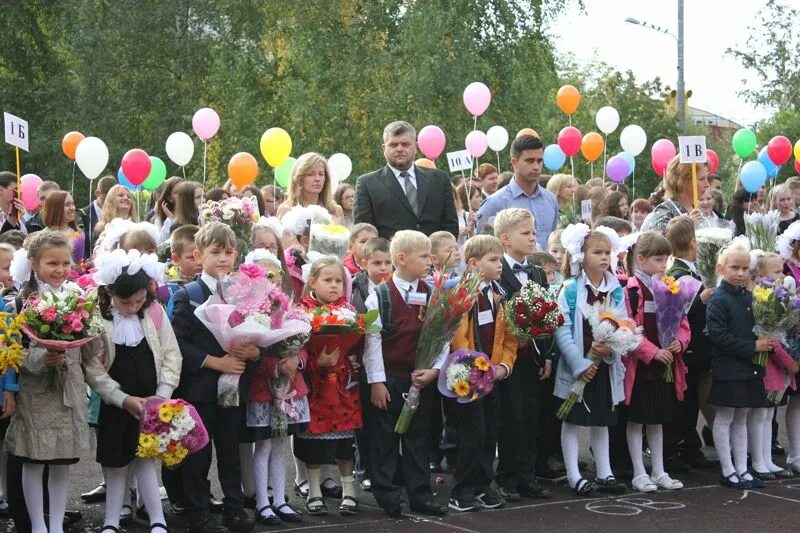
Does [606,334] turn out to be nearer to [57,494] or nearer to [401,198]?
[401,198]

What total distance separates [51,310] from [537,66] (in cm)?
2432

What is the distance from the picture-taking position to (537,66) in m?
30.1

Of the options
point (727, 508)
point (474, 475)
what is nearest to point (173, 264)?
point (474, 475)

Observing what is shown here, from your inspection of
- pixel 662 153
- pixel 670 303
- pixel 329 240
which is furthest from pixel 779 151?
pixel 329 240

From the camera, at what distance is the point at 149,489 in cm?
745

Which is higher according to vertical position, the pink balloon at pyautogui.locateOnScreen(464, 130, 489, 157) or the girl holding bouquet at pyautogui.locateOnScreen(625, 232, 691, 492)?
the pink balloon at pyautogui.locateOnScreen(464, 130, 489, 157)

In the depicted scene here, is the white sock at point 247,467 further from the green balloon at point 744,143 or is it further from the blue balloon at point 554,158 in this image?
the blue balloon at point 554,158

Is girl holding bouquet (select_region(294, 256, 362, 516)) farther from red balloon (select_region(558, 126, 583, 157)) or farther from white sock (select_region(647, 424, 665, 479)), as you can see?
red balloon (select_region(558, 126, 583, 157))

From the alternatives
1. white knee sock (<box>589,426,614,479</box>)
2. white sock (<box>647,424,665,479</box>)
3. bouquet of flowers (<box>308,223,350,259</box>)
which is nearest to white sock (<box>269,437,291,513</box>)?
bouquet of flowers (<box>308,223,350,259</box>)

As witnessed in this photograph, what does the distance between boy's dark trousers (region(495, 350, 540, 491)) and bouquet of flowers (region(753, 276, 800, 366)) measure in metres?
1.79

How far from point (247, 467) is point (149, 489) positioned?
962mm

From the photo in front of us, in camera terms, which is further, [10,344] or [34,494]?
[34,494]

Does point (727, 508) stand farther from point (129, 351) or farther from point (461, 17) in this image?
point (461, 17)

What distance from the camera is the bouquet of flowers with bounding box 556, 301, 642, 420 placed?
28.9 feet
